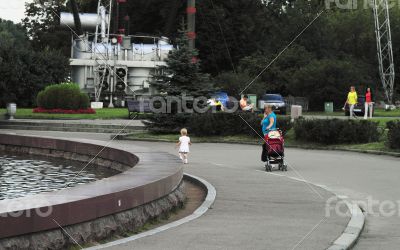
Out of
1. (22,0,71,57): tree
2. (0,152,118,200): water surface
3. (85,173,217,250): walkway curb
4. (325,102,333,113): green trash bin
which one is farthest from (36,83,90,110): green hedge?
(22,0,71,57): tree

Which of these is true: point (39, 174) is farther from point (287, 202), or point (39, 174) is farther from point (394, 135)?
point (394, 135)

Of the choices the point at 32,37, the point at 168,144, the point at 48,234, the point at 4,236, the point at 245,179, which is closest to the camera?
the point at 4,236

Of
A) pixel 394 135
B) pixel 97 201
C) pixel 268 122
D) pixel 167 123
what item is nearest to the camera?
pixel 97 201

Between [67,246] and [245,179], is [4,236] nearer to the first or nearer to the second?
[67,246]

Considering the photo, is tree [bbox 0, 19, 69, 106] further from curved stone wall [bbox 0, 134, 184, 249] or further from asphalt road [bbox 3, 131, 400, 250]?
curved stone wall [bbox 0, 134, 184, 249]

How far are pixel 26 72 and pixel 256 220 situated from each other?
49519 mm

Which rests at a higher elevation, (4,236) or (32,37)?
(32,37)

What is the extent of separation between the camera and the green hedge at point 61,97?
46.2 m

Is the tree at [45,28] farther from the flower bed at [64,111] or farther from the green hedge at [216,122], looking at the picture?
the green hedge at [216,122]

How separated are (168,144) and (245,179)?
1244 centimetres

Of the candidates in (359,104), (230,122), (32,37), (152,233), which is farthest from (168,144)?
(32,37)

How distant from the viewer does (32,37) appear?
99.9 metres

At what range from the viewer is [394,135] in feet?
81.4

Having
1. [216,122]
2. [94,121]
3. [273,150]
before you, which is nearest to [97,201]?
[273,150]
